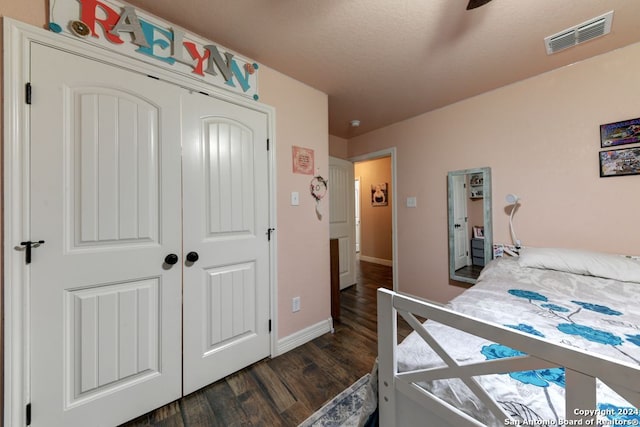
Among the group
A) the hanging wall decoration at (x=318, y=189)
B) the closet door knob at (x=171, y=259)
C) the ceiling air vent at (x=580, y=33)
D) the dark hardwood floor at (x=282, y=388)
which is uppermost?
the ceiling air vent at (x=580, y=33)

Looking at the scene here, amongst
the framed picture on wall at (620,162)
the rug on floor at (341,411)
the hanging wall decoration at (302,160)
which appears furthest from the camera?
the hanging wall decoration at (302,160)

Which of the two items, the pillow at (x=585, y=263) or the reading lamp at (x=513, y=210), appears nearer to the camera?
the pillow at (x=585, y=263)

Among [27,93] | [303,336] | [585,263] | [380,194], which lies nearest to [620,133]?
[585,263]

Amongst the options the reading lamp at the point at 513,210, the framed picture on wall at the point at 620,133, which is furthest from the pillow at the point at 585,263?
the framed picture on wall at the point at 620,133

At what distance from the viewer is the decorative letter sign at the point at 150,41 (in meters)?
1.14

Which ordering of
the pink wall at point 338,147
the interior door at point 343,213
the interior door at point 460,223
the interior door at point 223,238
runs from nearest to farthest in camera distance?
the interior door at point 223,238 → the interior door at point 460,223 → the interior door at point 343,213 → the pink wall at point 338,147

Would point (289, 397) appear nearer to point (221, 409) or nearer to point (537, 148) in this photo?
point (221, 409)

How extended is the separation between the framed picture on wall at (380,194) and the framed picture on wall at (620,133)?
3182 millimetres

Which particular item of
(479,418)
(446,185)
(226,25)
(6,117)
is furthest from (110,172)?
(446,185)

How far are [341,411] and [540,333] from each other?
42.8 inches

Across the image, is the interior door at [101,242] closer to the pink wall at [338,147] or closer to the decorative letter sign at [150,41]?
the decorative letter sign at [150,41]

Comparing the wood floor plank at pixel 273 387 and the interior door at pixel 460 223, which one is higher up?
the interior door at pixel 460 223

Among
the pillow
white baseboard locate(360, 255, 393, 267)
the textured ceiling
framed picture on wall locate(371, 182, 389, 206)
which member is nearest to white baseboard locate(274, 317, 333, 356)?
the pillow

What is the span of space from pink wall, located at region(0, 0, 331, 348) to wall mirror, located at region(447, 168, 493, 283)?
1424 millimetres
